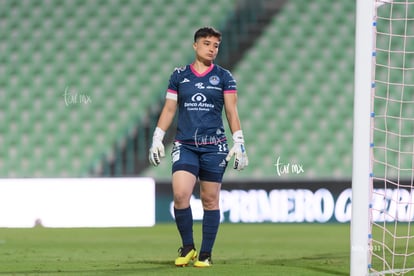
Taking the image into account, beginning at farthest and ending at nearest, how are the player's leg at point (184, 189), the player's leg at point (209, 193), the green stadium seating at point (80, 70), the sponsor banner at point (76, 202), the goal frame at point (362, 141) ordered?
the green stadium seating at point (80, 70)
the sponsor banner at point (76, 202)
the player's leg at point (209, 193)
the player's leg at point (184, 189)
the goal frame at point (362, 141)

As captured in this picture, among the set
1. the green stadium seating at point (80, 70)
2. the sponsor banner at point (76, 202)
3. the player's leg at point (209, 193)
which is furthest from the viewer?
the green stadium seating at point (80, 70)

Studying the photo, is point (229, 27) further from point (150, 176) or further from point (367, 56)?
point (367, 56)

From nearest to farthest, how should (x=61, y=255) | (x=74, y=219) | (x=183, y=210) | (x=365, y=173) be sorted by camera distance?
(x=365, y=173), (x=183, y=210), (x=61, y=255), (x=74, y=219)

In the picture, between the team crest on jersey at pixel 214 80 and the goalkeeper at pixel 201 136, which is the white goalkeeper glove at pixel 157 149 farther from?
the team crest on jersey at pixel 214 80

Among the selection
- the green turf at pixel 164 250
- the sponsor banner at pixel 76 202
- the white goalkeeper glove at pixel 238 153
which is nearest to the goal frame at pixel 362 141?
the green turf at pixel 164 250

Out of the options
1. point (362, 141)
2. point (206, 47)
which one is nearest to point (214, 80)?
point (206, 47)

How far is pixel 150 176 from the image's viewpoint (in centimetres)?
1339

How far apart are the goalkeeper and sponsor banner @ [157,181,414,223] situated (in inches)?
234

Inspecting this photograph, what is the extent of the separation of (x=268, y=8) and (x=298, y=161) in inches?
108

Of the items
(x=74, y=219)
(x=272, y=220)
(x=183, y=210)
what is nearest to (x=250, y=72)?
(x=272, y=220)

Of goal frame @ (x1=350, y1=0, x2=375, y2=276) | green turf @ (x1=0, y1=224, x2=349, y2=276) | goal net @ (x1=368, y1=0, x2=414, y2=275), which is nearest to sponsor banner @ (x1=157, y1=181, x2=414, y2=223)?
goal net @ (x1=368, y1=0, x2=414, y2=275)

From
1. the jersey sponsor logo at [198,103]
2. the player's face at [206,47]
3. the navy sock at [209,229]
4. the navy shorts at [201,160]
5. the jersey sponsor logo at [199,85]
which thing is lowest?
the navy sock at [209,229]

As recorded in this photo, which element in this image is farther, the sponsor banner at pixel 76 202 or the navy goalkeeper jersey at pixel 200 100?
the sponsor banner at pixel 76 202

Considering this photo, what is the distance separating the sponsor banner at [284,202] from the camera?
40.8 ft
